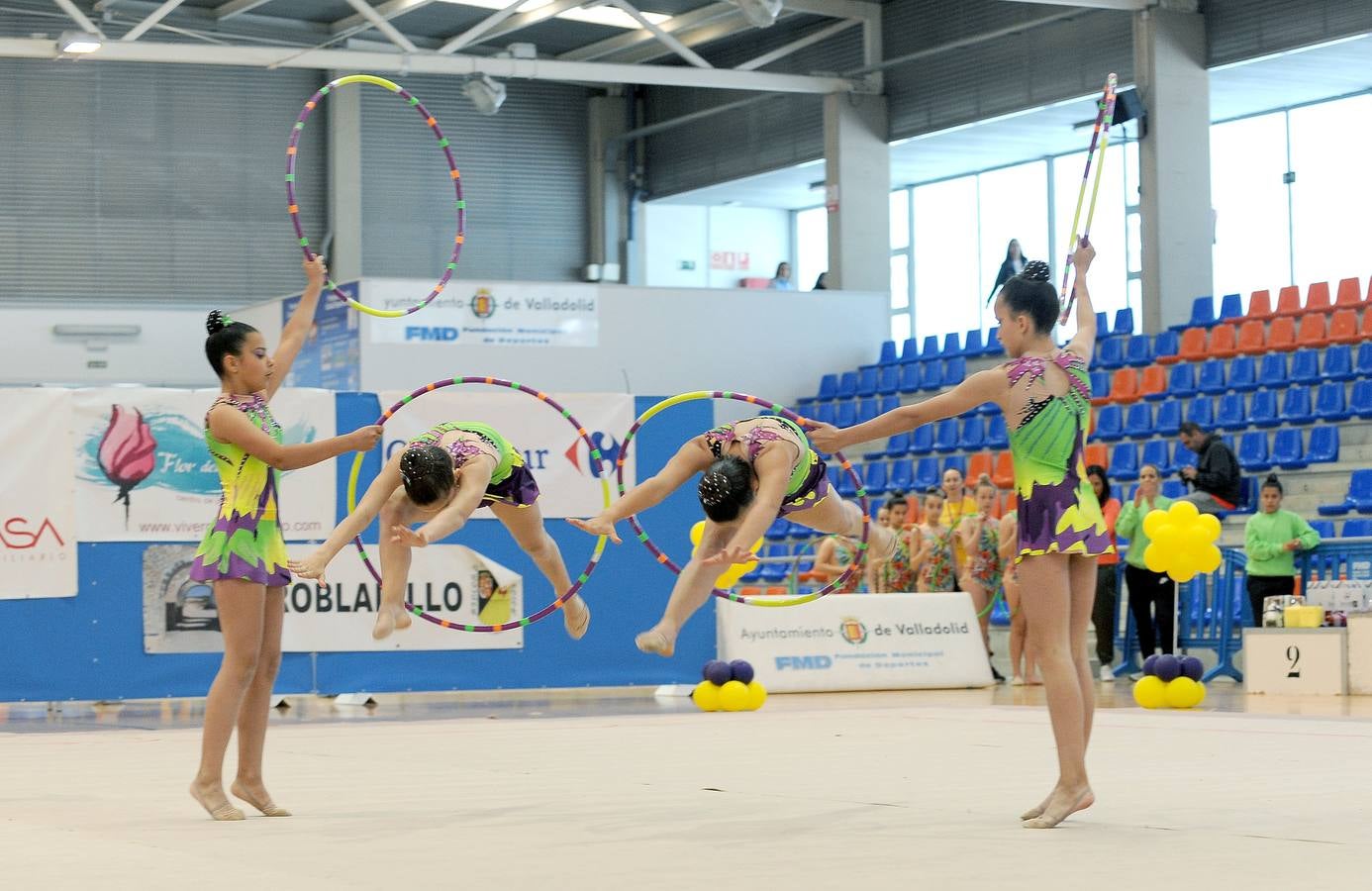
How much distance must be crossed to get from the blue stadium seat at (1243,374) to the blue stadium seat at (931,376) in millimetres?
5039

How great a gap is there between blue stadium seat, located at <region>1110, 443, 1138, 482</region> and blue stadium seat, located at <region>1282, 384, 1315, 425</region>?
177 centimetres

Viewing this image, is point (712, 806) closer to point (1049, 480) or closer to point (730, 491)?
point (730, 491)

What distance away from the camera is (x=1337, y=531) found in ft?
56.9

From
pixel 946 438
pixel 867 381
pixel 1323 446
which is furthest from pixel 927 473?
pixel 1323 446

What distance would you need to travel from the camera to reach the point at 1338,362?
63.7ft

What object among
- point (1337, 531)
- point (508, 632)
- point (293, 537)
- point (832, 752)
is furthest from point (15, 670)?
point (1337, 531)

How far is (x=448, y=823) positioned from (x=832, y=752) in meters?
3.40

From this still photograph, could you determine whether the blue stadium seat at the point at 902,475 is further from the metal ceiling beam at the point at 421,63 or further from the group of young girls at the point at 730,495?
the group of young girls at the point at 730,495

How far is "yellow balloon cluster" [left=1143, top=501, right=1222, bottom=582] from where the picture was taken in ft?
45.3

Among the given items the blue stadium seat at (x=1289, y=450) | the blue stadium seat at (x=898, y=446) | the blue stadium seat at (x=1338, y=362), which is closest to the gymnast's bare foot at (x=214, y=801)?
the blue stadium seat at (x=1289, y=450)

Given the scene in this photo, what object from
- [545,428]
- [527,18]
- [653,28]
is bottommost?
[545,428]

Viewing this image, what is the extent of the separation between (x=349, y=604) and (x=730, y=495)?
6.61 meters

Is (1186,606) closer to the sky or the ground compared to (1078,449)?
closer to the ground

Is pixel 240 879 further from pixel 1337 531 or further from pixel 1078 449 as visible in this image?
pixel 1337 531
